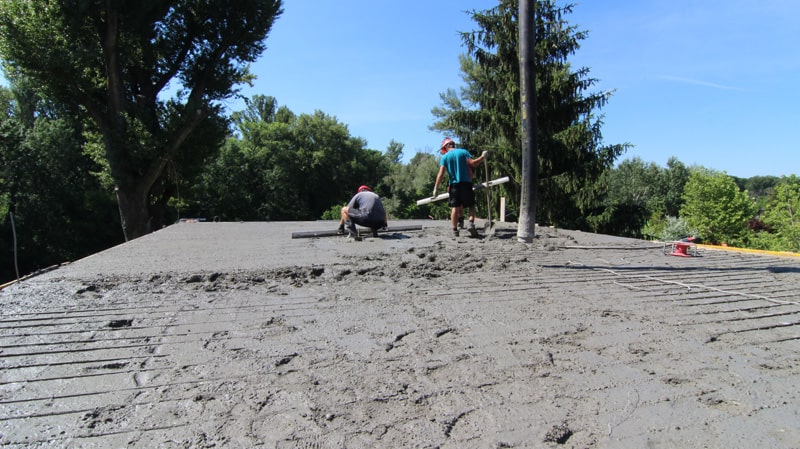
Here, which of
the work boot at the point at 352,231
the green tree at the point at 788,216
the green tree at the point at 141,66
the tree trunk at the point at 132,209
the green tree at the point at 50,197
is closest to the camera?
the work boot at the point at 352,231

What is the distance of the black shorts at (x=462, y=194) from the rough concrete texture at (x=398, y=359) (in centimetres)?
283

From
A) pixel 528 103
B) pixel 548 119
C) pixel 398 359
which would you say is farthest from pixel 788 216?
pixel 398 359

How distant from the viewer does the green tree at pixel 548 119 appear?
15623 millimetres

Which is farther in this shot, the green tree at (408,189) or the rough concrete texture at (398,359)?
the green tree at (408,189)

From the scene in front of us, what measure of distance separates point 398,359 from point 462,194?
4781mm

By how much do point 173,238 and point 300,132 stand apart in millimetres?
31750

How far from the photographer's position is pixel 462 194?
6500 millimetres

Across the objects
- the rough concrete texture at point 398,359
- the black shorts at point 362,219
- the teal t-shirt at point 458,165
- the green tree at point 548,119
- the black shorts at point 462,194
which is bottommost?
the rough concrete texture at point 398,359

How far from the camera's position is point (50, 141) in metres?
28.7

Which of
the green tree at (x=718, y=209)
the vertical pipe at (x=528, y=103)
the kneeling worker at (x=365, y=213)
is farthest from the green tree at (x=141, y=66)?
the green tree at (x=718, y=209)

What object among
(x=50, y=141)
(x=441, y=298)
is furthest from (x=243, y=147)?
(x=441, y=298)

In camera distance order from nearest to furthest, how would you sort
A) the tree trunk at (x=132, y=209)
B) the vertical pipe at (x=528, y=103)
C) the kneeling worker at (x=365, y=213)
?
the vertical pipe at (x=528, y=103) → the kneeling worker at (x=365, y=213) → the tree trunk at (x=132, y=209)

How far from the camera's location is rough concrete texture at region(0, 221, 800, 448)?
1395 millimetres

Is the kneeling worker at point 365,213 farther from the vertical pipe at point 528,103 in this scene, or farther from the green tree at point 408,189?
the green tree at point 408,189
